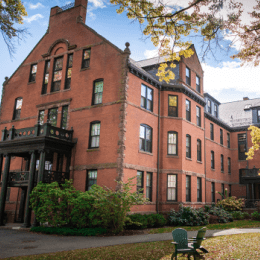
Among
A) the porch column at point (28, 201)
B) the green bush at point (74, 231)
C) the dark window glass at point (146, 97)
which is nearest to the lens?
the green bush at point (74, 231)

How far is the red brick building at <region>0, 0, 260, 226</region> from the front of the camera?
19.5m

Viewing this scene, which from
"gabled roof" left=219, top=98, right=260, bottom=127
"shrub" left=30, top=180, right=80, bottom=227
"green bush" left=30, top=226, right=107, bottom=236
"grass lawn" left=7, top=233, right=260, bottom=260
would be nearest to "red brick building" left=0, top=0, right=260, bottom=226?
"shrub" left=30, top=180, right=80, bottom=227

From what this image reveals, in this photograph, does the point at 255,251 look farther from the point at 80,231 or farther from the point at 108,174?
the point at 108,174

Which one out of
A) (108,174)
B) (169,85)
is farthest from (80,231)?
(169,85)

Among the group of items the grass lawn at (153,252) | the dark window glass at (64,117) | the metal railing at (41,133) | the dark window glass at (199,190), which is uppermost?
the dark window glass at (64,117)

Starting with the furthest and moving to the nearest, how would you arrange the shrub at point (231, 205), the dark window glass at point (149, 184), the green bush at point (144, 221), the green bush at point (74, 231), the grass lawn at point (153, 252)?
1. the shrub at point (231, 205)
2. the dark window glass at point (149, 184)
3. the green bush at point (144, 221)
4. the green bush at point (74, 231)
5. the grass lawn at point (153, 252)

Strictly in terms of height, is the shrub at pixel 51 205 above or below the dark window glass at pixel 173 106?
below

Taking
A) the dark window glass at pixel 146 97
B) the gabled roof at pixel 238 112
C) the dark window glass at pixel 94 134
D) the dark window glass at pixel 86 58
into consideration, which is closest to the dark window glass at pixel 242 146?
the gabled roof at pixel 238 112

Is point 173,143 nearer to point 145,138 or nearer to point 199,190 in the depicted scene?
point 145,138

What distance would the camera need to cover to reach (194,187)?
78.2 ft

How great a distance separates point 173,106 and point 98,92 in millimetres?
6614

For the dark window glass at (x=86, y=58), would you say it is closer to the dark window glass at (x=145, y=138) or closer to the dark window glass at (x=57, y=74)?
the dark window glass at (x=57, y=74)

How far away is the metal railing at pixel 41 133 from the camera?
19.0 meters

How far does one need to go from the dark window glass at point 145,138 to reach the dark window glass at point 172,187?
9.20ft
